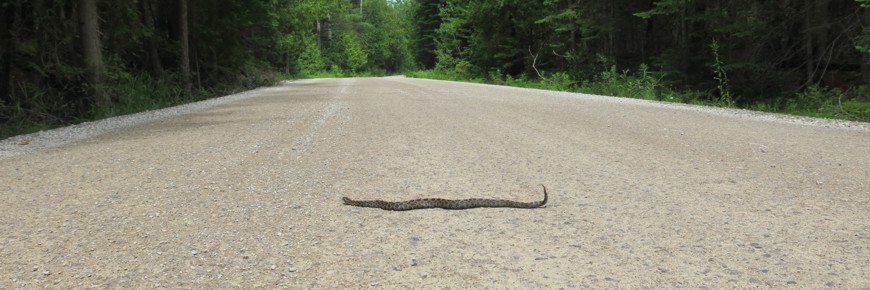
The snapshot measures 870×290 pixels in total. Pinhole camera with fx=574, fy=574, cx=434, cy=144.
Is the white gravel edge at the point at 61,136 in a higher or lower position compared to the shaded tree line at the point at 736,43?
lower

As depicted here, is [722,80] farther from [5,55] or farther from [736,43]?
[5,55]

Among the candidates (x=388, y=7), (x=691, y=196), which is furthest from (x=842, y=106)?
(x=388, y=7)

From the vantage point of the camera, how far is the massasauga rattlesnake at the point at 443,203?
363cm

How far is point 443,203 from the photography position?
3.67 m

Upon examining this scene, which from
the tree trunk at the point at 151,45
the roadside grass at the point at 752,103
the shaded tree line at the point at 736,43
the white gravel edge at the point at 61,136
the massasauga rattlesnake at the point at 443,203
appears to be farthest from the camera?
the tree trunk at the point at 151,45

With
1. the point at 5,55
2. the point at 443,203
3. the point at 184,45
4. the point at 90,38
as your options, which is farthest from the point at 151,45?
the point at 443,203

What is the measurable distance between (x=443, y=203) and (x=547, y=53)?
27.0m

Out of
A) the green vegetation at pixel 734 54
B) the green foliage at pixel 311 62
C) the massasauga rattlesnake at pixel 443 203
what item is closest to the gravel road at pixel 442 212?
the massasauga rattlesnake at pixel 443 203

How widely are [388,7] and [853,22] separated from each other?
286 ft

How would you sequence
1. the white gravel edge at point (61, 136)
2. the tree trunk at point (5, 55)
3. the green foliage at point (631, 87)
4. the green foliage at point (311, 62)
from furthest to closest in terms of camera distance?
the green foliage at point (311, 62) < the green foliage at point (631, 87) < the tree trunk at point (5, 55) < the white gravel edge at point (61, 136)

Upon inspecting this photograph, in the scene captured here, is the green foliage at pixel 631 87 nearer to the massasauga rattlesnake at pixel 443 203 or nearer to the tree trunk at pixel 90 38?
the massasauga rattlesnake at pixel 443 203

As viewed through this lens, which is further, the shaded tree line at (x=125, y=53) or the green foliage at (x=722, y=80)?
the green foliage at (x=722, y=80)

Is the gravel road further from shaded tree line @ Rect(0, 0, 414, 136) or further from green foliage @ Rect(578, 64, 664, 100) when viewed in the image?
green foliage @ Rect(578, 64, 664, 100)

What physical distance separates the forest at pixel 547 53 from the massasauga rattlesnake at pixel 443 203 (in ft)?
26.6
